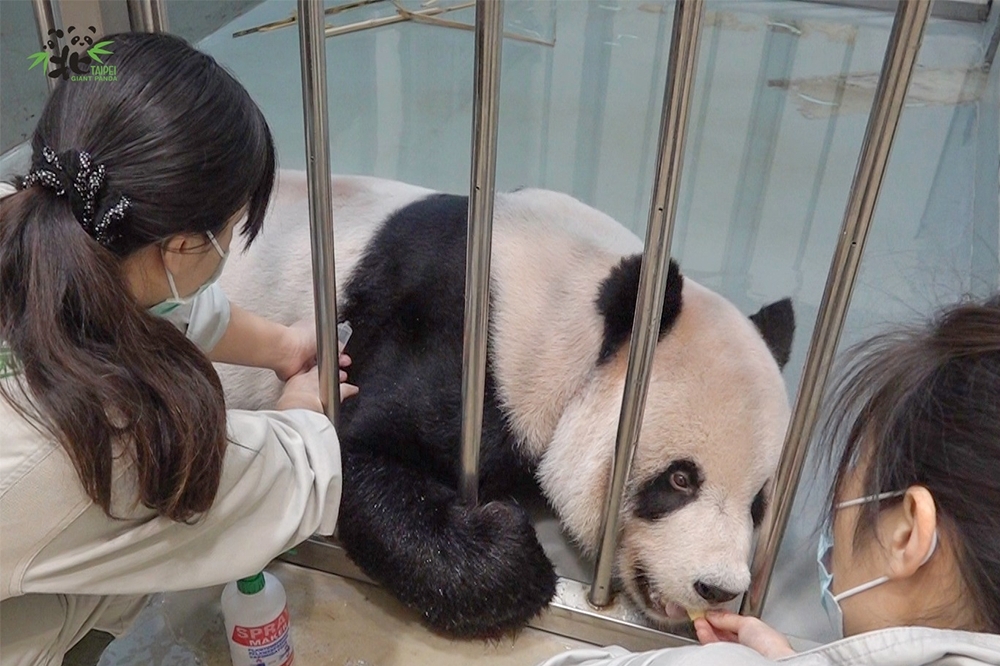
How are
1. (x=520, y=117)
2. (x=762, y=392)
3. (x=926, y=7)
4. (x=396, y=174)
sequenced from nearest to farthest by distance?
(x=926, y=7)
(x=762, y=392)
(x=396, y=174)
(x=520, y=117)

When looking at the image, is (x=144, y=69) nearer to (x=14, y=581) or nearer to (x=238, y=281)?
(x=14, y=581)

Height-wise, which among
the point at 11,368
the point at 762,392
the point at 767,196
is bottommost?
the point at 767,196

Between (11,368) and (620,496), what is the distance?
1.88 ft

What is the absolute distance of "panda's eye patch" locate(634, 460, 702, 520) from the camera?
0.98 meters

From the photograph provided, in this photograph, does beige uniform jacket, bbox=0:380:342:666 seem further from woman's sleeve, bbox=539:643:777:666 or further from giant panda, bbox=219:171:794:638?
woman's sleeve, bbox=539:643:777:666

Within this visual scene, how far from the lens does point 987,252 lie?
1613 millimetres

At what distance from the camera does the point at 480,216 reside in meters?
0.80

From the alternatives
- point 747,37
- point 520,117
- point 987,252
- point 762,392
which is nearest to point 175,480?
point 762,392

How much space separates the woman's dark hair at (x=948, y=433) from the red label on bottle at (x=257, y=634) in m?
0.58

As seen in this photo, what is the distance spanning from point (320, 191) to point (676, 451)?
1.57ft

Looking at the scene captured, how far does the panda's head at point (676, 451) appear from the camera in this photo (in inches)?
37.9

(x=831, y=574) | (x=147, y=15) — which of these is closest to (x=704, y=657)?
(x=831, y=574)

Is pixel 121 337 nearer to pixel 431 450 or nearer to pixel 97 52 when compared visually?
pixel 97 52
